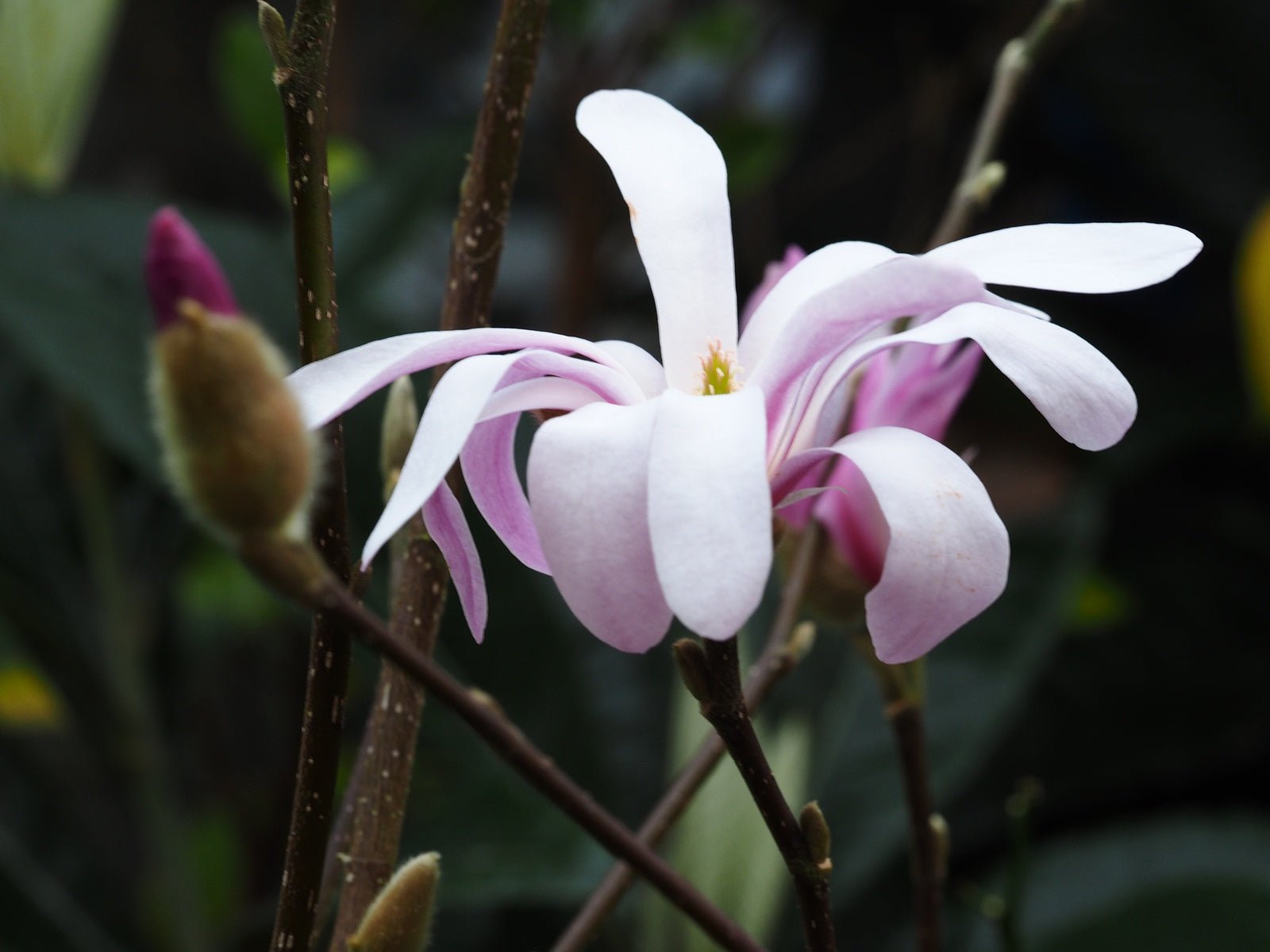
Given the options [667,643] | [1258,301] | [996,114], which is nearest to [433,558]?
[996,114]

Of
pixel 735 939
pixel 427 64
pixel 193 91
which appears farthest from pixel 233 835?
pixel 427 64

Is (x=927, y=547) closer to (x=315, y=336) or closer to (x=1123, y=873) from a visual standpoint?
(x=315, y=336)

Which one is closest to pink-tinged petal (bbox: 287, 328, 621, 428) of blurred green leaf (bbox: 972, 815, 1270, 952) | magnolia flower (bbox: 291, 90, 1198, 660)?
magnolia flower (bbox: 291, 90, 1198, 660)

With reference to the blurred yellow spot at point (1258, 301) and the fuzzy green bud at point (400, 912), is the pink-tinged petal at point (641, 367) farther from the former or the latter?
the blurred yellow spot at point (1258, 301)

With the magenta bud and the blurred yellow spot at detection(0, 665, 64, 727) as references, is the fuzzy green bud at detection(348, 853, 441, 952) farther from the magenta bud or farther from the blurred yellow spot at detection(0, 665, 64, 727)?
the blurred yellow spot at detection(0, 665, 64, 727)

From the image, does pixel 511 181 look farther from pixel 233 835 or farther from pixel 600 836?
pixel 233 835

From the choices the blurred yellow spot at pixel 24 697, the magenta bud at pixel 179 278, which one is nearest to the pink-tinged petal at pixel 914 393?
the magenta bud at pixel 179 278
